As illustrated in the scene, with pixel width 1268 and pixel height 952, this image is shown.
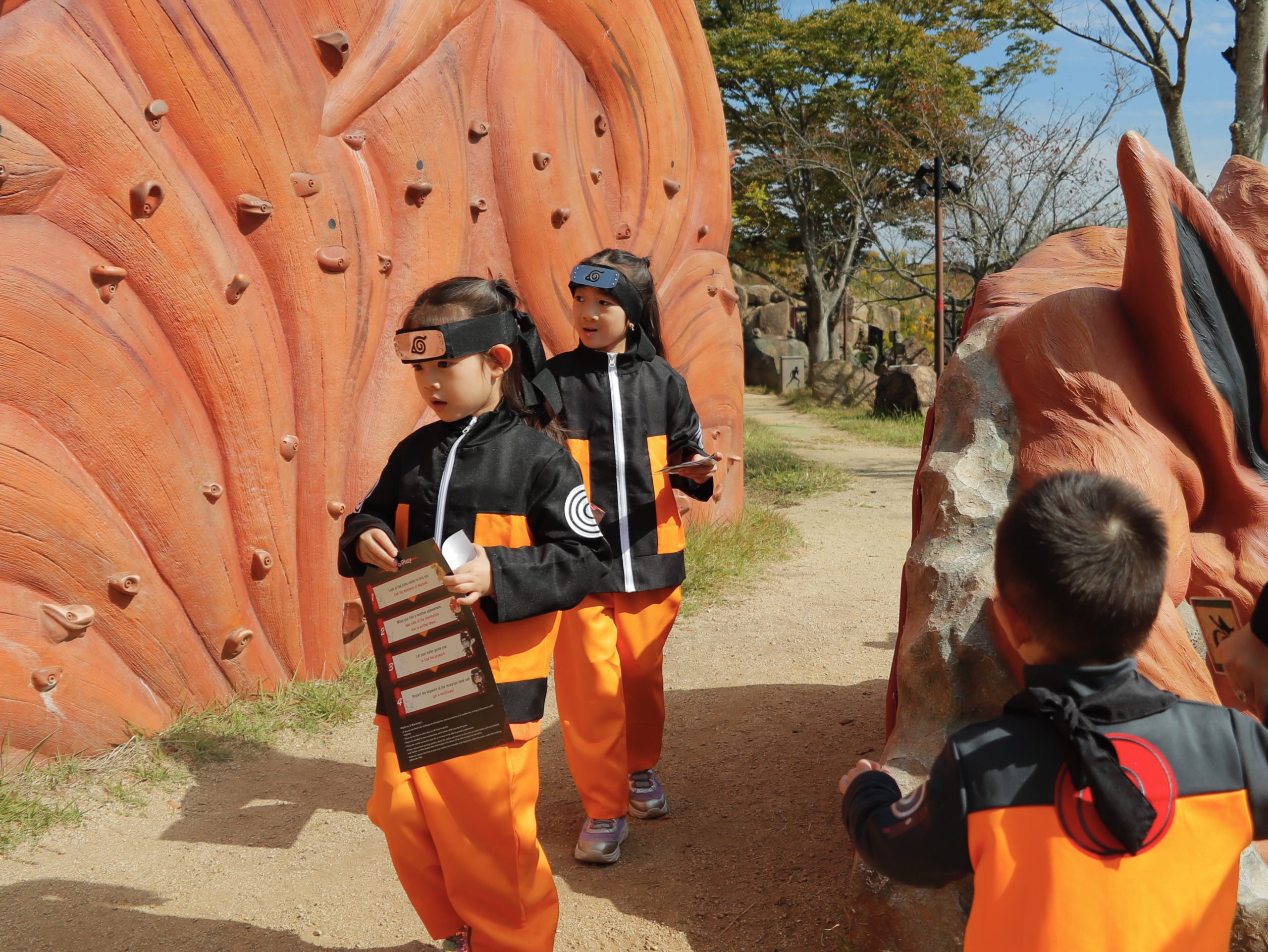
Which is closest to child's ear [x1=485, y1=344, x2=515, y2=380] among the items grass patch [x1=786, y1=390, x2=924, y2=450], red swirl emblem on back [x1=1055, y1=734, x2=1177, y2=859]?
red swirl emblem on back [x1=1055, y1=734, x2=1177, y2=859]

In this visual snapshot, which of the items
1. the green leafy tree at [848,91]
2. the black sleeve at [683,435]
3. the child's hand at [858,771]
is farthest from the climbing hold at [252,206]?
the green leafy tree at [848,91]

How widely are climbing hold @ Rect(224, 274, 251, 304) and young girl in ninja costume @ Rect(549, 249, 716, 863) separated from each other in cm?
126

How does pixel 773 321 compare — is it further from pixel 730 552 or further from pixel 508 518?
pixel 508 518

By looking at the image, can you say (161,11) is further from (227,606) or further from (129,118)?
(227,606)

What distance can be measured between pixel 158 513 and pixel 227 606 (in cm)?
41

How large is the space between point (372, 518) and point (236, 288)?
1.83 m

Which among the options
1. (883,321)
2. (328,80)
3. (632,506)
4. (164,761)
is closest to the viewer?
(632,506)

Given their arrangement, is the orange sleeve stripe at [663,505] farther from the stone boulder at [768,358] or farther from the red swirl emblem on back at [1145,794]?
the stone boulder at [768,358]

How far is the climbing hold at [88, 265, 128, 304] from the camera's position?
312 centimetres

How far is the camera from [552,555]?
195cm

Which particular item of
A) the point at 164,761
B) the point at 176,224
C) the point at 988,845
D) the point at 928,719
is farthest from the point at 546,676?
the point at 176,224

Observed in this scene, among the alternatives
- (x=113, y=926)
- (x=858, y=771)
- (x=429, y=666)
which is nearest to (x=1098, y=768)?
(x=858, y=771)

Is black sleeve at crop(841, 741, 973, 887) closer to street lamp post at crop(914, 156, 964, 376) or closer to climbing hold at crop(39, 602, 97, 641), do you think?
climbing hold at crop(39, 602, 97, 641)

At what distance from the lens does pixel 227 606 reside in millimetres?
3484
